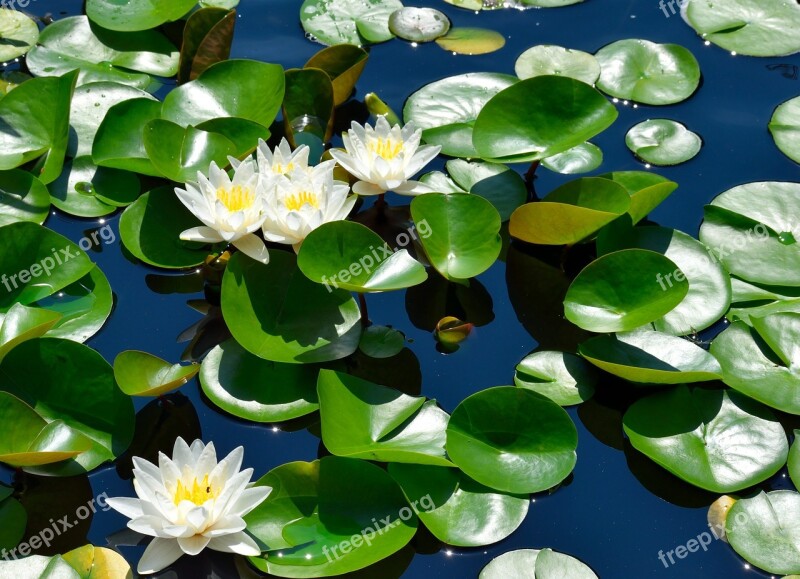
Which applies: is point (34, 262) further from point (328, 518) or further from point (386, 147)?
point (328, 518)

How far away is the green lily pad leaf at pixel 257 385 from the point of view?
2.62 meters

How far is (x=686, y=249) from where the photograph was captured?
10.0 feet

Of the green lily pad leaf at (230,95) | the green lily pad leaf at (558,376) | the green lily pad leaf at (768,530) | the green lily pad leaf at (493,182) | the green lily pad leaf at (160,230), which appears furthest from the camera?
the green lily pad leaf at (230,95)

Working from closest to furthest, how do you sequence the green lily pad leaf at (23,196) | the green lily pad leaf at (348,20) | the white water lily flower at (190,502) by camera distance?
the white water lily flower at (190,502) < the green lily pad leaf at (23,196) < the green lily pad leaf at (348,20)

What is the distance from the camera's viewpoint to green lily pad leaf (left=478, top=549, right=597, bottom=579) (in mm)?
2264

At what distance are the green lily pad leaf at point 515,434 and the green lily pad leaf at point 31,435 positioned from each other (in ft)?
3.58

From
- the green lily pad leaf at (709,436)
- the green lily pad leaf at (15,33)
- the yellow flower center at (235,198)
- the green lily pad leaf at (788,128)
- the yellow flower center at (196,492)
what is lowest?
the yellow flower center at (196,492)

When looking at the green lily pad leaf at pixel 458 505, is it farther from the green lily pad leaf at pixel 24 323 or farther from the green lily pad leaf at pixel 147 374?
the green lily pad leaf at pixel 24 323

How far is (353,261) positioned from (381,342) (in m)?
0.29

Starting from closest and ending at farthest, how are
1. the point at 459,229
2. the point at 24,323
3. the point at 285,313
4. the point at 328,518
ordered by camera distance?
the point at 328,518
the point at 24,323
the point at 285,313
the point at 459,229

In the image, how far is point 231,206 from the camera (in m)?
2.84

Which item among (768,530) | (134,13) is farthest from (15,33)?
(768,530)

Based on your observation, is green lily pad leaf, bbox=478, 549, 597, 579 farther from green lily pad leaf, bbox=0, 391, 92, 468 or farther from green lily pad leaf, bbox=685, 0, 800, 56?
green lily pad leaf, bbox=685, 0, 800, 56

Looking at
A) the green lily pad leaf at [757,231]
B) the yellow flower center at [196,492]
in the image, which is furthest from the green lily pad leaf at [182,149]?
the green lily pad leaf at [757,231]
